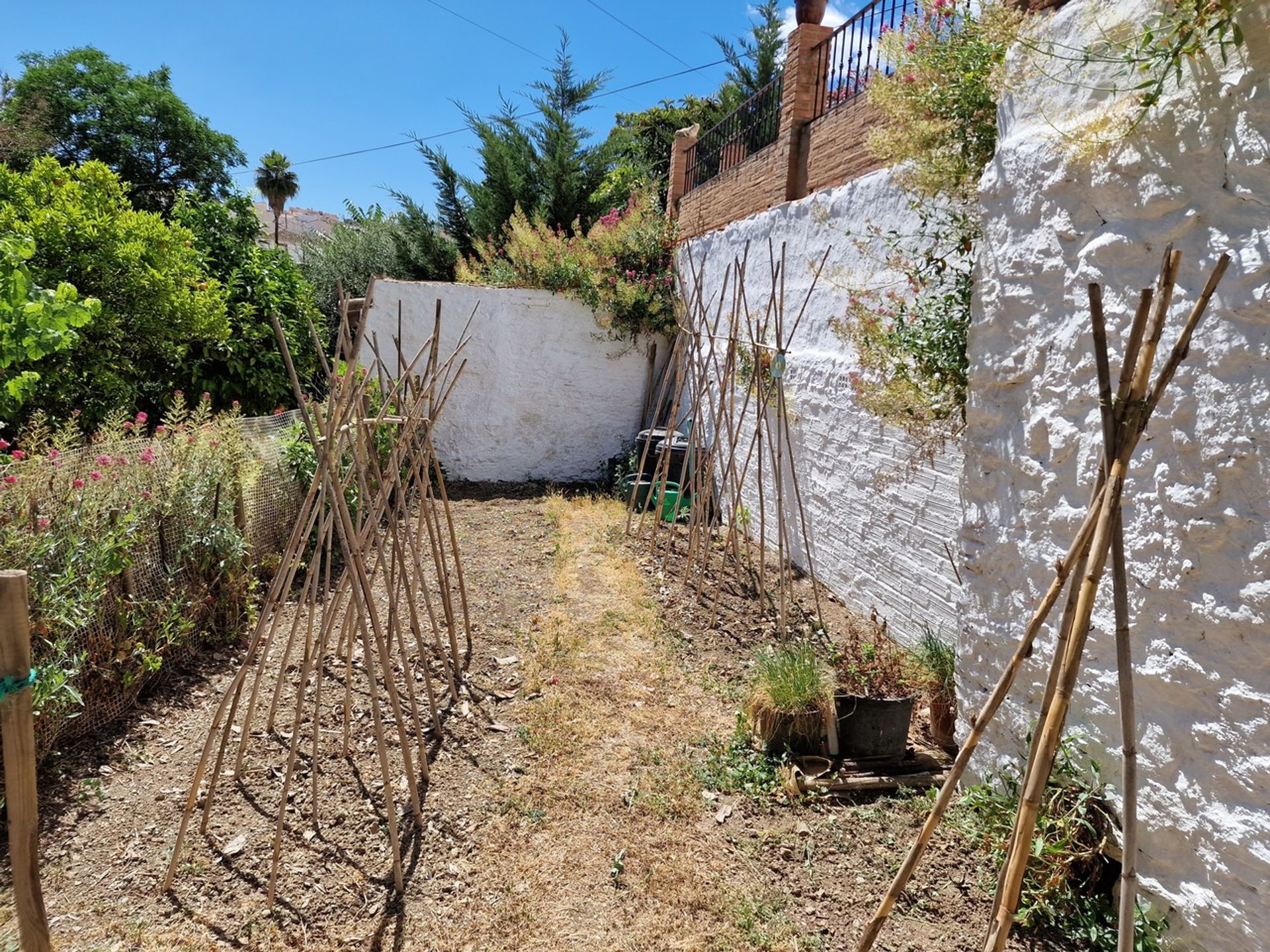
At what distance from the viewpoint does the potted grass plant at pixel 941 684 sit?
319 cm

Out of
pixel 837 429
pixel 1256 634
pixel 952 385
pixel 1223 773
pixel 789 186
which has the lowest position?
pixel 1223 773

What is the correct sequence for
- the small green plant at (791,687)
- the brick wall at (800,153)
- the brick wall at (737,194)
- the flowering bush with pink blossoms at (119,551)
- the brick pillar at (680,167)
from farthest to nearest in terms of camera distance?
the brick pillar at (680,167) < the brick wall at (737,194) < the brick wall at (800,153) < the small green plant at (791,687) < the flowering bush with pink blossoms at (119,551)

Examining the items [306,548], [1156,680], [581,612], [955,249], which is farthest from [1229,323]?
[306,548]

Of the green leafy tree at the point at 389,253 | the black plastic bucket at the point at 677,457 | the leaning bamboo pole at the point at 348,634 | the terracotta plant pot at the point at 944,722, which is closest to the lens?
the leaning bamboo pole at the point at 348,634

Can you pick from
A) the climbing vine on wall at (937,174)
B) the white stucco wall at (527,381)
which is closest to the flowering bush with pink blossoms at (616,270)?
the white stucco wall at (527,381)

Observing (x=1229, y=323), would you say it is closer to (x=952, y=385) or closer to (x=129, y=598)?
(x=952, y=385)

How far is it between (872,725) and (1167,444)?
159cm

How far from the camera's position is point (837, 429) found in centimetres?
484

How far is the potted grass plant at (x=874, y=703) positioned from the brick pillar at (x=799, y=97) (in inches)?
154

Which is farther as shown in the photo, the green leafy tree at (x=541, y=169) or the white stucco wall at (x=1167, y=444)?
the green leafy tree at (x=541, y=169)

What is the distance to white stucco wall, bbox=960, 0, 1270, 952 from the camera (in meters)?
1.74

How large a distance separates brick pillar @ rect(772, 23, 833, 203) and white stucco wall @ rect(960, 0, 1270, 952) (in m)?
3.46

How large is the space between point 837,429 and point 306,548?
151 inches

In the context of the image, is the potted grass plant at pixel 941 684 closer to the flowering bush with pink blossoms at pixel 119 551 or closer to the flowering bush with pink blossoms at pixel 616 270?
the flowering bush with pink blossoms at pixel 119 551
